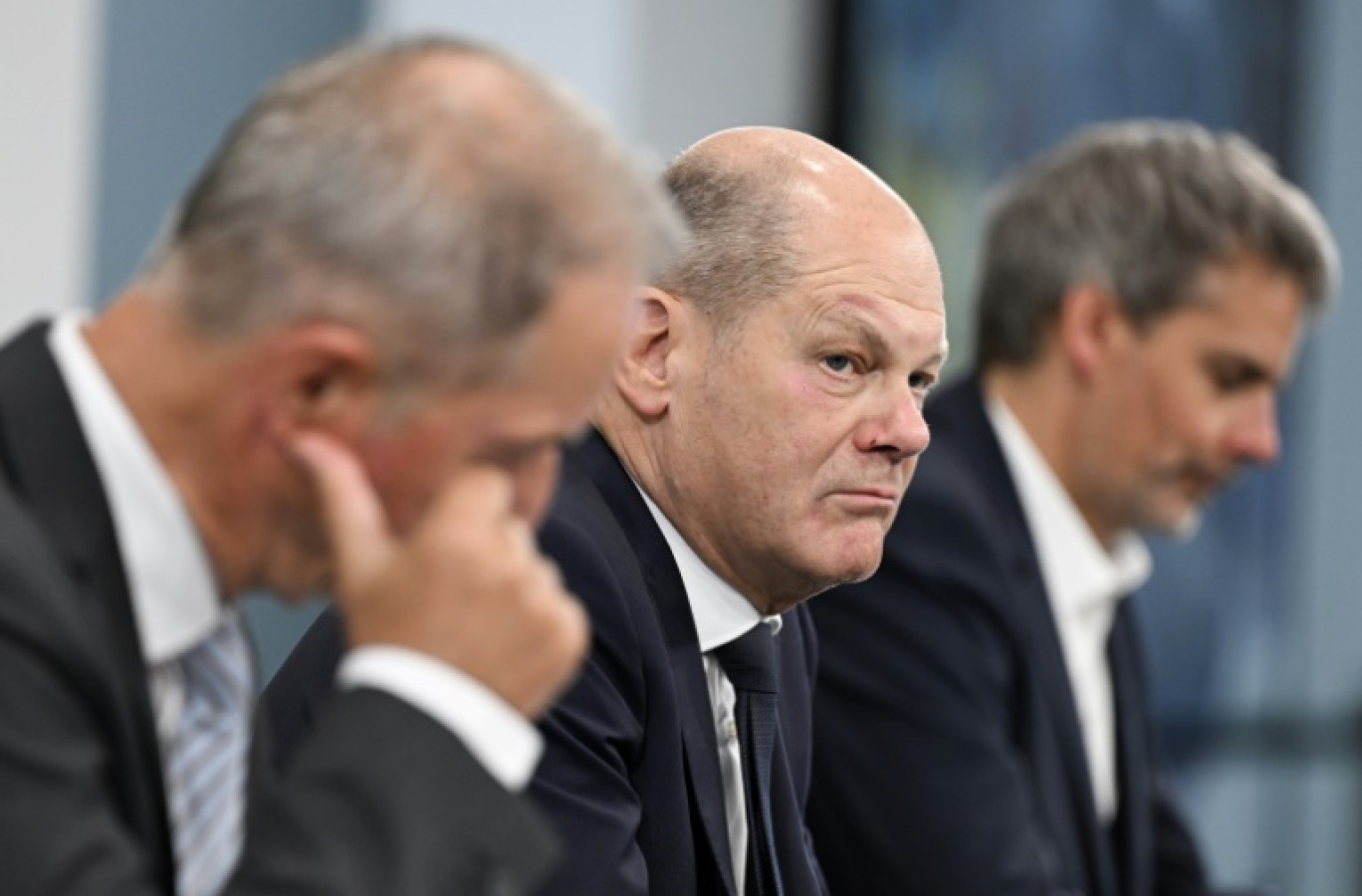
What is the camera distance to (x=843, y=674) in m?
2.73

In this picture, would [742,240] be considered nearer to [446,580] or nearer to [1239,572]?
[446,580]

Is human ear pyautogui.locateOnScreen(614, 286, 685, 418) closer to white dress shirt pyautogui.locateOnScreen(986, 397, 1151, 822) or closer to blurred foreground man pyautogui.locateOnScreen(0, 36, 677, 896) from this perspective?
blurred foreground man pyautogui.locateOnScreen(0, 36, 677, 896)

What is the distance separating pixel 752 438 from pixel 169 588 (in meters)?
0.83

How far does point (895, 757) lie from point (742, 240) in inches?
35.2

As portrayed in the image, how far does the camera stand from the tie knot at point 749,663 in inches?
81.0

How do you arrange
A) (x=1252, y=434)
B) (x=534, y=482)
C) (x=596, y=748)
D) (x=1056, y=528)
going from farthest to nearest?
1. (x=1252, y=434)
2. (x=1056, y=528)
3. (x=596, y=748)
4. (x=534, y=482)

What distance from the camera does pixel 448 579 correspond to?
4.12 feet

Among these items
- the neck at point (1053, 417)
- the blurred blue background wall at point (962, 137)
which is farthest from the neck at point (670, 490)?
the blurred blue background wall at point (962, 137)

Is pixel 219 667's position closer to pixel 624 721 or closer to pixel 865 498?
pixel 624 721

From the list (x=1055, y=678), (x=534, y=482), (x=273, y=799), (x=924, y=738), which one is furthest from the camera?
(x=1055, y=678)

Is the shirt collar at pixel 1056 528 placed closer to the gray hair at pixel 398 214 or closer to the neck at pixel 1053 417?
the neck at pixel 1053 417

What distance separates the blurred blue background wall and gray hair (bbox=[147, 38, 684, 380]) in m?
1.99

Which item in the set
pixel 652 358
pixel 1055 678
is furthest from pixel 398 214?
pixel 1055 678

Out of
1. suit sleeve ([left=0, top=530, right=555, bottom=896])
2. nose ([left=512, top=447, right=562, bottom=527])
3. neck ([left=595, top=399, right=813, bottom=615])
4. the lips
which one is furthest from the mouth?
suit sleeve ([left=0, top=530, right=555, bottom=896])
